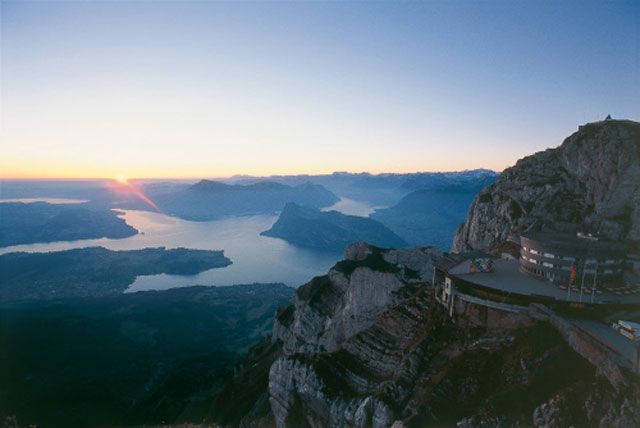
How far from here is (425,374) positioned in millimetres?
40844

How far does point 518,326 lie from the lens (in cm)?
4059

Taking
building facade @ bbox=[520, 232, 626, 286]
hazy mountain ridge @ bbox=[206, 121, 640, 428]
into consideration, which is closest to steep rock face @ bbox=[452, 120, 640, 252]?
hazy mountain ridge @ bbox=[206, 121, 640, 428]

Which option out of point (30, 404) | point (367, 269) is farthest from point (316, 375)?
point (30, 404)

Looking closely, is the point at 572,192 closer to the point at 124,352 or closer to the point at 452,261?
the point at 452,261

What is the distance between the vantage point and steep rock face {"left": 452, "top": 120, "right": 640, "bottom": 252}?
61.9m

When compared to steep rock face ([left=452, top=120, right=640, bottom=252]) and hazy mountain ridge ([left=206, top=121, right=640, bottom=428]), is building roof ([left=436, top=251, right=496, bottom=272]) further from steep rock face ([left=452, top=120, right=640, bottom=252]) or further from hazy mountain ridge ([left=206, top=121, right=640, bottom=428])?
steep rock face ([left=452, top=120, right=640, bottom=252])

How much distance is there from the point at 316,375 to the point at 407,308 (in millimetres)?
14763

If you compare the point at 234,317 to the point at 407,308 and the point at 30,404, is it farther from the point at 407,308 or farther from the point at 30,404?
the point at 407,308

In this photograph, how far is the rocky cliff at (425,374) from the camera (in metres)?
30.6

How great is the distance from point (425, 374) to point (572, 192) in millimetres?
49487

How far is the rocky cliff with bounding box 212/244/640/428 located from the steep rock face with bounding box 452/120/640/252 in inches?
684

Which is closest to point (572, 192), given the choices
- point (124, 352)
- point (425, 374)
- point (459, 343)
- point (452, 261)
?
point (452, 261)

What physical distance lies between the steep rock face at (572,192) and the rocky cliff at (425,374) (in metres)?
17.4

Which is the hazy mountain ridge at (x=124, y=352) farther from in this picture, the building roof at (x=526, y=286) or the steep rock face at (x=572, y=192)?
the steep rock face at (x=572, y=192)
